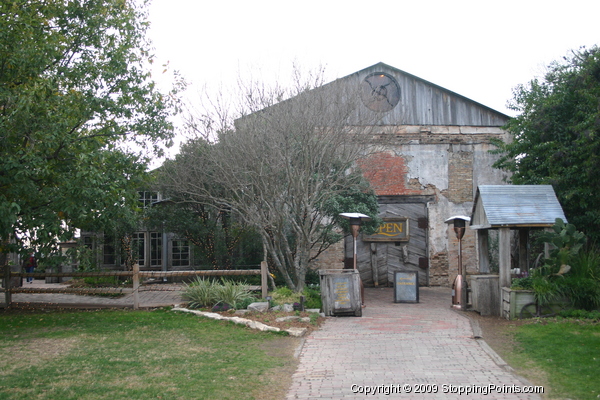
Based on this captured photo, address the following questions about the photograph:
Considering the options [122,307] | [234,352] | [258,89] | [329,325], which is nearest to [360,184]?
[258,89]

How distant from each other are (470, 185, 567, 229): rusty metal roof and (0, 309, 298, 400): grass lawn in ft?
17.9

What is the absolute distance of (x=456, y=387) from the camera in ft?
20.6

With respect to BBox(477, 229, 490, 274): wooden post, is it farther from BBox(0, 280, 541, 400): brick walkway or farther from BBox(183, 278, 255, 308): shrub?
BBox(183, 278, 255, 308): shrub

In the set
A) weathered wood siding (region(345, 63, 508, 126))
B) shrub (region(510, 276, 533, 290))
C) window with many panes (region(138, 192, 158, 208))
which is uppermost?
weathered wood siding (region(345, 63, 508, 126))

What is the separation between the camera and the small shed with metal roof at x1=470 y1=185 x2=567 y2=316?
11852 millimetres

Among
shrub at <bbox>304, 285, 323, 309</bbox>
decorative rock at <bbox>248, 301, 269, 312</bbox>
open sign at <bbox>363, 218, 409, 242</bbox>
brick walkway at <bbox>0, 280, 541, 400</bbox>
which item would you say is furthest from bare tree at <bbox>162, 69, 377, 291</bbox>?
open sign at <bbox>363, 218, 409, 242</bbox>

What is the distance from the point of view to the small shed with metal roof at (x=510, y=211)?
11852mm

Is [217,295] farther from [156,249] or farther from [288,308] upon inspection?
[156,249]

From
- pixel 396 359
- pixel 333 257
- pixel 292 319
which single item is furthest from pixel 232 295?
pixel 333 257

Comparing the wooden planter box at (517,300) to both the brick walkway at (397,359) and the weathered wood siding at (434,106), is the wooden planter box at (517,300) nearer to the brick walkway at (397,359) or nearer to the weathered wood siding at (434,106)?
the brick walkway at (397,359)

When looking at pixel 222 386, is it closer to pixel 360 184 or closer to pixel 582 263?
pixel 582 263

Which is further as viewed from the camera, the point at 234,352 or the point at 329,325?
the point at 329,325

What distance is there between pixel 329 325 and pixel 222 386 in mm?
4600

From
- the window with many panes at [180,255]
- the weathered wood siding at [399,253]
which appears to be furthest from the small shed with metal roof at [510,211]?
the window with many panes at [180,255]
